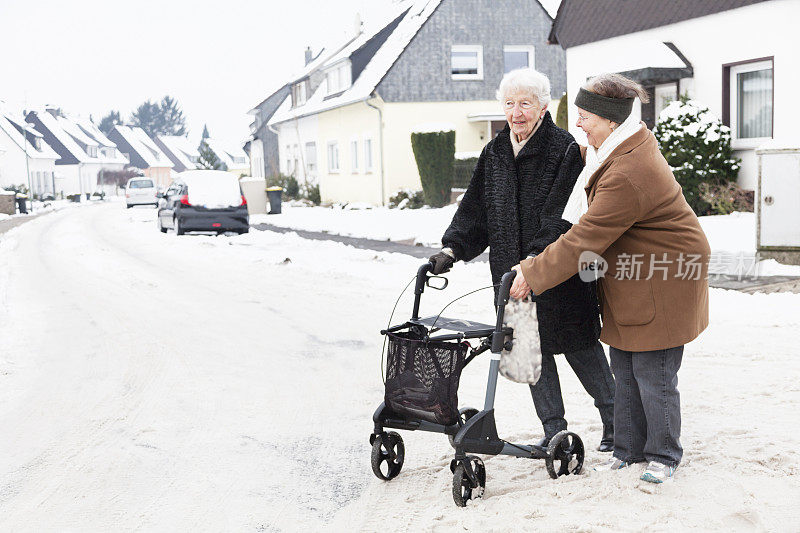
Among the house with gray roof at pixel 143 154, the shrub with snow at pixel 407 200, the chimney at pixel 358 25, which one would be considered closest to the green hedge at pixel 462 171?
the shrub with snow at pixel 407 200

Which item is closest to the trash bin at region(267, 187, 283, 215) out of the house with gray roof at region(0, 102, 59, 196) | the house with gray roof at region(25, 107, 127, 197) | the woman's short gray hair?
the woman's short gray hair

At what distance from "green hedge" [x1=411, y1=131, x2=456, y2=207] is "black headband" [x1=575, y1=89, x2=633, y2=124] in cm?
2083

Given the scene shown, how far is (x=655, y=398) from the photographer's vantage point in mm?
3793

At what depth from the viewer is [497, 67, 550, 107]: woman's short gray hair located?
3.82m

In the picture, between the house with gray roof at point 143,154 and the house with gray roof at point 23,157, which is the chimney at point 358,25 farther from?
the house with gray roof at point 143,154

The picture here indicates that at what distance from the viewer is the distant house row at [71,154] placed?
6612 centimetres

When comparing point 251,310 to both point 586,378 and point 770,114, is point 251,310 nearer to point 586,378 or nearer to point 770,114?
point 586,378

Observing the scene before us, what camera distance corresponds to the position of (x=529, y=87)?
150 inches

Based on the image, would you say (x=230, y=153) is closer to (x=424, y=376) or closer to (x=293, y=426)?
(x=293, y=426)

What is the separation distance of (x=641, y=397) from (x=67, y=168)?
81156mm

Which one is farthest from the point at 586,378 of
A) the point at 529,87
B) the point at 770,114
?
the point at 770,114

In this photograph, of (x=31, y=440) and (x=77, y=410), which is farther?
(x=77, y=410)

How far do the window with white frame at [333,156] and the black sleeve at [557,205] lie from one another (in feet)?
101

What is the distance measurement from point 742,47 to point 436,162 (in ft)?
32.6
